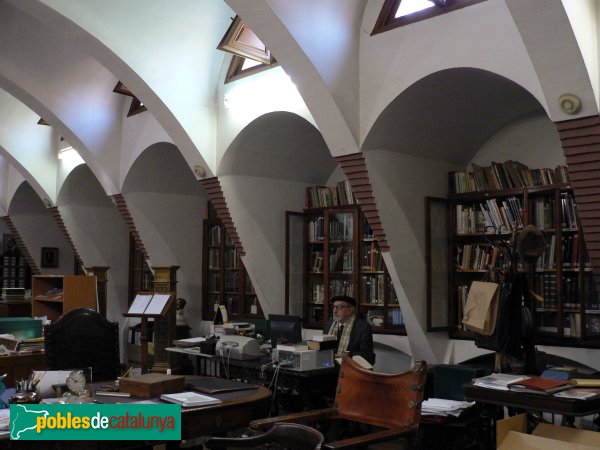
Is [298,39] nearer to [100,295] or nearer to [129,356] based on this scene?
[100,295]

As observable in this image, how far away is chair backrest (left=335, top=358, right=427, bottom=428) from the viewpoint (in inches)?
141

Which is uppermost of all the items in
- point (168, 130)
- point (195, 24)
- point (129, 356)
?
point (195, 24)

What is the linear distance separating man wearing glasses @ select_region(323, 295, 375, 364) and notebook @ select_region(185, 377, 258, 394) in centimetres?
218

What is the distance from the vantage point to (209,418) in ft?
11.6

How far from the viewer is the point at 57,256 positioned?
47.2ft

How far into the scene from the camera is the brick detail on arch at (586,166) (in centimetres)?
475

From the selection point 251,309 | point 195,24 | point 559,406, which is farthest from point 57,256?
point 559,406

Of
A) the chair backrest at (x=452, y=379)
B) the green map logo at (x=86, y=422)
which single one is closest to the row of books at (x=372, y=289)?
the chair backrest at (x=452, y=379)

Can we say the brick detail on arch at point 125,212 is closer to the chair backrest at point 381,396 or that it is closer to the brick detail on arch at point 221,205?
the brick detail on arch at point 221,205

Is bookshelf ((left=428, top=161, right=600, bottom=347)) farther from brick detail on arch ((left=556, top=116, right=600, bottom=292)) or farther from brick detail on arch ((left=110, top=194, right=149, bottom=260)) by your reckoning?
brick detail on arch ((left=110, top=194, right=149, bottom=260))

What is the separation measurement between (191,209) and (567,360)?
641cm

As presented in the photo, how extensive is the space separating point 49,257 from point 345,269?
854 cm

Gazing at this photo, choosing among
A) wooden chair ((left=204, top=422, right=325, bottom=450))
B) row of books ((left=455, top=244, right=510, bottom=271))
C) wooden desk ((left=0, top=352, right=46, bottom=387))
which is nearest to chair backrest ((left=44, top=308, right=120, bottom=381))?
wooden desk ((left=0, top=352, right=46, bottom=387))

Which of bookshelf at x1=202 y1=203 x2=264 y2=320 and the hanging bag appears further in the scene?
bookshelf at x1=202 y1=203 x2=264 y2=320
